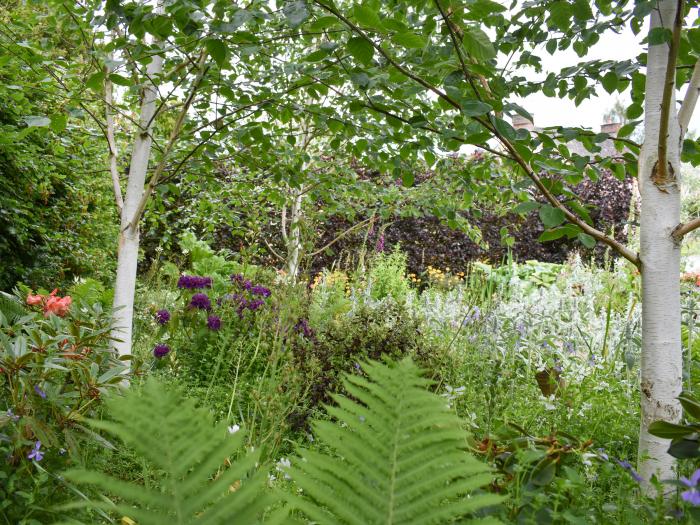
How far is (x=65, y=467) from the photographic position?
63.7 inches

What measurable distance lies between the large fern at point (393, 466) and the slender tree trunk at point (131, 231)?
96.6 inches

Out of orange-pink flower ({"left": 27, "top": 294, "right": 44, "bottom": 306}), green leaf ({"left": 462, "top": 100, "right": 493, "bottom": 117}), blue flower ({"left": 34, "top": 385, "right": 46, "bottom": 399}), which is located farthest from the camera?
orange-pink flower ({"left": 27, "top": 294, "right": 44, "bottom": 306})

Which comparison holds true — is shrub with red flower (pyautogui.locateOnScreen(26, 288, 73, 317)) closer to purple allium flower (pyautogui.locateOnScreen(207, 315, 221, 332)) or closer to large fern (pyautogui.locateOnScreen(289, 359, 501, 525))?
purple allium flower (pyautogui.locateOnScreen(207, 315, 221, 332))

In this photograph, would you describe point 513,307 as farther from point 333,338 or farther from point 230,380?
point 230,380

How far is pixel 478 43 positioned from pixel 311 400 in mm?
2181

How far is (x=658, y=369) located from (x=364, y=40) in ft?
4.15

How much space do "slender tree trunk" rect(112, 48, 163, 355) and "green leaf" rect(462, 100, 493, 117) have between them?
1832mm

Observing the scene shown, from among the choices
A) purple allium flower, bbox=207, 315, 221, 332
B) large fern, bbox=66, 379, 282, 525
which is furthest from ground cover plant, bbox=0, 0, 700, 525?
purple allium flower, bbox=207, 315, 221, 332

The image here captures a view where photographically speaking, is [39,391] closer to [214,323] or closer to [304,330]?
[304,330]

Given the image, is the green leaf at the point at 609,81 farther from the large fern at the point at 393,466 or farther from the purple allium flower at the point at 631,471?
the large fern at the point at 393,466

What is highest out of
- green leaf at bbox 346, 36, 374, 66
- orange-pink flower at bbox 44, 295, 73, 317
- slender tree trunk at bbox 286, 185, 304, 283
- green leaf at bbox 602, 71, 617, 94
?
green leaf at bbox 602, 71, 617, 94

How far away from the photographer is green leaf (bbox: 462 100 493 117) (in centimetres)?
130

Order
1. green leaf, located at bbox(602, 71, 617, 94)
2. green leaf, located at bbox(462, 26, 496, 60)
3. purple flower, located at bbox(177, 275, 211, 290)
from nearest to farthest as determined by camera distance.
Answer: green leaf, located at bbox(462, 26, 496, 60) < green leaf, located at bbox(602, 71, 617, 94) < purple flower, located at bbox(177, 275, 211, 290)

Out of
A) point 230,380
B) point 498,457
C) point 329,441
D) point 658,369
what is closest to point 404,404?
point 329,441
